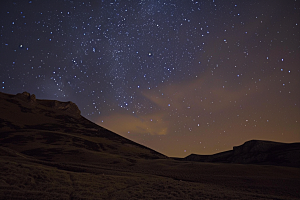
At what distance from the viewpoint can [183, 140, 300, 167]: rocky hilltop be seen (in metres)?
82.3

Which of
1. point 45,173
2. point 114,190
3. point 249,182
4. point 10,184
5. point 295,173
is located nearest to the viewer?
point 10,184

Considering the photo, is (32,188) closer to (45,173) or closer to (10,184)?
(10,184)

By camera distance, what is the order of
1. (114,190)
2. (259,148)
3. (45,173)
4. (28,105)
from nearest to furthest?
(114,190), (45,173), (259,148), (28,105)

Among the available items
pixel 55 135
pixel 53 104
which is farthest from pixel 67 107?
pixel 55 135

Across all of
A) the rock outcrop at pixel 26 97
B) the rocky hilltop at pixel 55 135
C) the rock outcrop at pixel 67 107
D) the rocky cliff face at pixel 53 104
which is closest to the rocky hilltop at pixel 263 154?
the rocky hilltop at pixel 55 135

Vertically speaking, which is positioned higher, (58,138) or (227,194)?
(58,138)

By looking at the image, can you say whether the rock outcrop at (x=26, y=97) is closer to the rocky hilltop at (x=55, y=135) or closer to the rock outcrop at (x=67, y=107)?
the rocky hilltop at (x=55, y=135)

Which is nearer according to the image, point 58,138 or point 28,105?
point 58,138

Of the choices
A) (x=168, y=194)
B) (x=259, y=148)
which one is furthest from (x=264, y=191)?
(x=259, y=148)

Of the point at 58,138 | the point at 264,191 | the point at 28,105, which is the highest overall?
the point at 28,105

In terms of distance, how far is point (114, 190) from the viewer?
17547 mm

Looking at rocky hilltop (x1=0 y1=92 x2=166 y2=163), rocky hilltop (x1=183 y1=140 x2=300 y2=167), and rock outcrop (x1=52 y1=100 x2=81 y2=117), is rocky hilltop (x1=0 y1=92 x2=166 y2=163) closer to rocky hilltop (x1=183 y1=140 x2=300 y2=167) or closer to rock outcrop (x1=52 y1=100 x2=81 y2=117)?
rock outcrop (x1=52 y1=100 x2=81 y2=117)

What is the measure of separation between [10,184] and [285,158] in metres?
97.0

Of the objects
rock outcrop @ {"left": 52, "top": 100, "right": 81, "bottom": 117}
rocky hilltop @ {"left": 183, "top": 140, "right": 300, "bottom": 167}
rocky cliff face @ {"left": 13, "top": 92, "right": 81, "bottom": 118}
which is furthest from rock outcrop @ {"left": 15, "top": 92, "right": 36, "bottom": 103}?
rocky hilltop @ {"left": 183, "top": 140, "right": 300, "bottom": 167}
